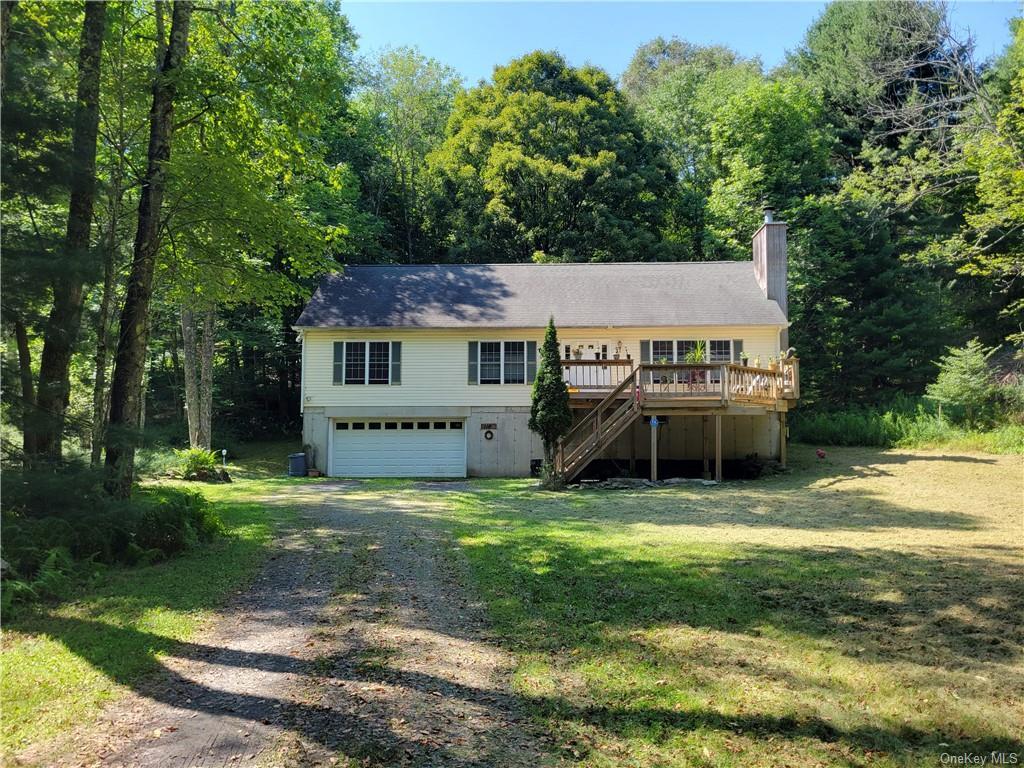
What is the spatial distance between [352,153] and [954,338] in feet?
92.1

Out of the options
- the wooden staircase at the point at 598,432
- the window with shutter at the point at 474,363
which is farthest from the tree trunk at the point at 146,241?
the window with shutter at the point at 474,363

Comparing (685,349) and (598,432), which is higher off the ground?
(685,349)

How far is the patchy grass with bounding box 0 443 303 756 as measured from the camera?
392 centimetres

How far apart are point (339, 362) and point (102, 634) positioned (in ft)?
53.5

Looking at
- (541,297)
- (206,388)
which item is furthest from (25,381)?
(541,297)

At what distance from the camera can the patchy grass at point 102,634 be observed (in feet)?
12.9

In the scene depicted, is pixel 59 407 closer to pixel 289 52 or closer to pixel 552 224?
pixel 289 52

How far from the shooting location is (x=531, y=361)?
20.9 meters

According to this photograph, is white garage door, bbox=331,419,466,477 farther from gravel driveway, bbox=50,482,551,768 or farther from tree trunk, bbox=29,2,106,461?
gravel driveway, bbox=50,482,551,768

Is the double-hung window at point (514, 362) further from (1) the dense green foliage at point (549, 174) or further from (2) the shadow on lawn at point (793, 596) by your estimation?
Answer: (2) the shadow on lawn at point (793, 596)

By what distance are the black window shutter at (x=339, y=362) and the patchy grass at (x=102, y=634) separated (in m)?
12.9

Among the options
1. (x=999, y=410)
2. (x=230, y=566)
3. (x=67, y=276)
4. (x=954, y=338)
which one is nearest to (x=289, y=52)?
(x=67, y=276)

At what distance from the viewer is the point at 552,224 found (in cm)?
3134

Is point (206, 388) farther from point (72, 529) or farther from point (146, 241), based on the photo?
point (72, 529)
